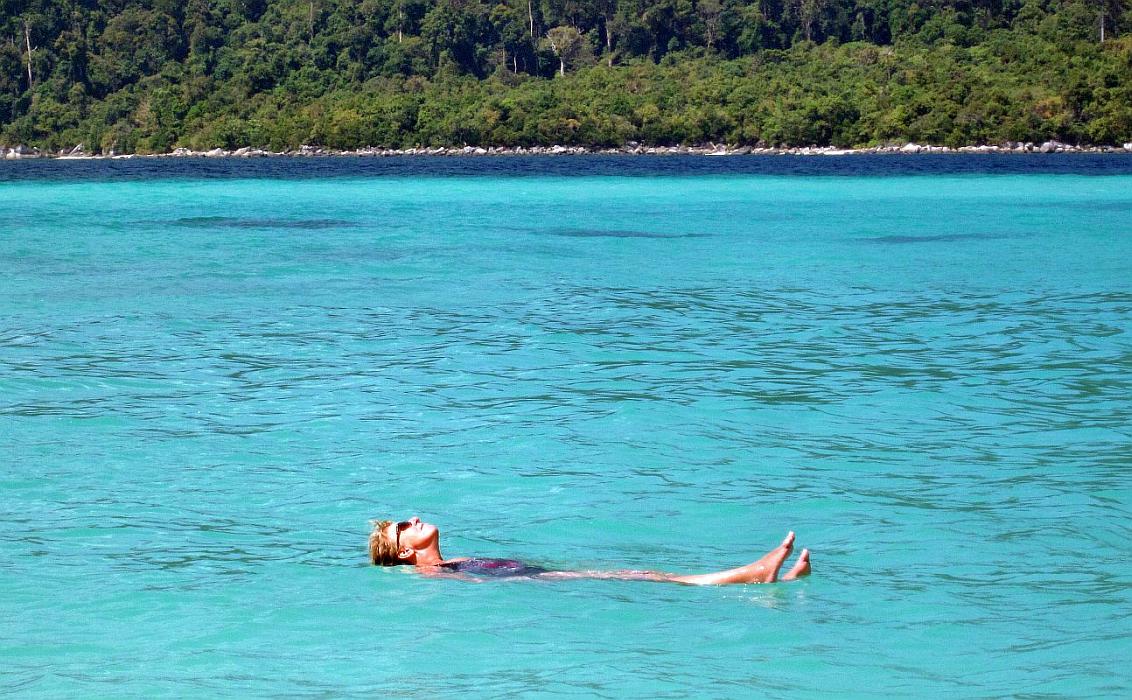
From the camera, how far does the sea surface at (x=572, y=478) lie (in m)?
5.85

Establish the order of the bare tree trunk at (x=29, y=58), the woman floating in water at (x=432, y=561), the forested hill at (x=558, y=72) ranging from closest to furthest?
the woman floating in water at (x=432, y=561) → the forested hill at (x=558, y=72) → the bare tree trunk at (x=29, y=58)

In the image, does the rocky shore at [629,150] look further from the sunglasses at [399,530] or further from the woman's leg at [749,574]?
the sunglasses at [399,530]

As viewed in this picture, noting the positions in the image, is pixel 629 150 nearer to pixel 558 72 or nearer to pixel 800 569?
pixel 558 72

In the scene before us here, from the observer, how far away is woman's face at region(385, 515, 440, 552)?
268 inches

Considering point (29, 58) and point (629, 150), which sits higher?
point (29, 58)

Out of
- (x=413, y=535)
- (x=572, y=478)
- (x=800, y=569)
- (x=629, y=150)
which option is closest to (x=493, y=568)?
(x=413, y=535)

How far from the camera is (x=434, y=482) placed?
28.2ft

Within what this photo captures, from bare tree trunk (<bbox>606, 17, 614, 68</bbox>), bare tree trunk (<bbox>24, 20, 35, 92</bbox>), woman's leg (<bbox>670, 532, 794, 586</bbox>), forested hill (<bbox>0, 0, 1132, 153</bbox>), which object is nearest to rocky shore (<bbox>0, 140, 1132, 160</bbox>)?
forested hill (<bbox>0, 0, 1132, 153</bbox>)

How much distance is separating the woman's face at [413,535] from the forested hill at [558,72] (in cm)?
7710

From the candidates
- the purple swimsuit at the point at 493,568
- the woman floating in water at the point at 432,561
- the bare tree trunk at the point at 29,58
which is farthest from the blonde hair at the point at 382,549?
the bare tree trunk at the point at 29,58

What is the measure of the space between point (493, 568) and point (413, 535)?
17.2 inches

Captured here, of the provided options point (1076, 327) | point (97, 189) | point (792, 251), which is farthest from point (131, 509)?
point (97, 189)

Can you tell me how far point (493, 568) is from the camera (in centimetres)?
681

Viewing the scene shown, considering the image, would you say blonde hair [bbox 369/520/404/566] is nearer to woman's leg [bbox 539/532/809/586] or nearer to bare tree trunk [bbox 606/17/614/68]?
woman's leg [bbox 539/532/809/586]
